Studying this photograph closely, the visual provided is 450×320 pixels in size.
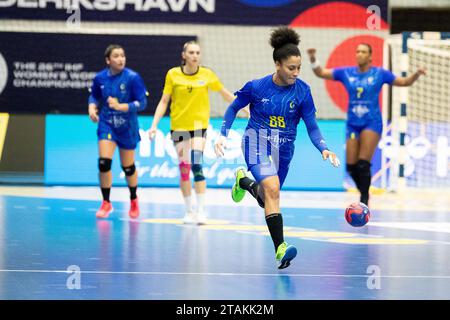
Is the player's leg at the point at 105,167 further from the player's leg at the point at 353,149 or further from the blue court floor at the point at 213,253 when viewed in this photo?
the player's leg at the point at 353,149

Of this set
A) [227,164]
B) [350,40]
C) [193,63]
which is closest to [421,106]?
[350,40]

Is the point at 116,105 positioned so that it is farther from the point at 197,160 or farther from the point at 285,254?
the point at 285,254

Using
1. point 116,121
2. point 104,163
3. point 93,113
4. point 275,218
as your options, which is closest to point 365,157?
point 116,121

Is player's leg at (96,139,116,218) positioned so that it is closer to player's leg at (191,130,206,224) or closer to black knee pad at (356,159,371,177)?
player's leg at (191,130,206,224)

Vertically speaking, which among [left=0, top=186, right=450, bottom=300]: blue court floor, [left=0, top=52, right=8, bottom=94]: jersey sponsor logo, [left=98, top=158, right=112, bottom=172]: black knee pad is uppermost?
[left=0, top=52, right=8, bottom=94]: jersey sponsor logo

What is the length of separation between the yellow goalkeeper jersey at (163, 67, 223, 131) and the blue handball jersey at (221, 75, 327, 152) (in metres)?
3.65

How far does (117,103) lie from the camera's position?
13.2m

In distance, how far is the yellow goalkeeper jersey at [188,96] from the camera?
13008mm

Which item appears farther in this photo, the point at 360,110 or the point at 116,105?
the point at 360,110

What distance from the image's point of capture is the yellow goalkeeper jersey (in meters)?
13.0

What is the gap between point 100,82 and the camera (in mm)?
13383

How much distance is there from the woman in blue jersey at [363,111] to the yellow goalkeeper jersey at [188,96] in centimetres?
193

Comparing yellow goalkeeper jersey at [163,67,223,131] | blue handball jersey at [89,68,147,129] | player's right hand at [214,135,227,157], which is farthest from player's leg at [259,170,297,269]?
blue handball jersey at [89,68,147,129]

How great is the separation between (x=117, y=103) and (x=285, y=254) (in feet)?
17.1
